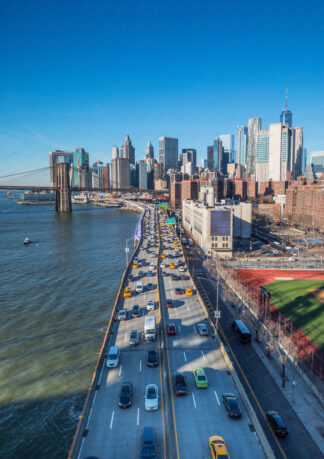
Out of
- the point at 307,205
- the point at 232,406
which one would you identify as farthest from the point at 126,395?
the point at 307,205

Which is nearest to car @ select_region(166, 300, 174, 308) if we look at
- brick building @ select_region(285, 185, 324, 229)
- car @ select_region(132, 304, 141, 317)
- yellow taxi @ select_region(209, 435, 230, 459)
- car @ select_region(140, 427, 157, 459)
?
car @ select_region(132, 304, 141, 317)

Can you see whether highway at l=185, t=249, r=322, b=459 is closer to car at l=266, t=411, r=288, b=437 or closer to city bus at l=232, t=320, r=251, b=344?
car at l=266, t=411, r=288, b=437

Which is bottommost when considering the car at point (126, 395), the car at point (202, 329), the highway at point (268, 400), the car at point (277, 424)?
the highway at point (268, 400)

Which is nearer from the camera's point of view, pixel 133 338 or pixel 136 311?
pixel 133 338

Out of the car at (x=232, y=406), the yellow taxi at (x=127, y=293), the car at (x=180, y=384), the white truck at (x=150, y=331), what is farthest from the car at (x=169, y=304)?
the car at (x=232, y=406)

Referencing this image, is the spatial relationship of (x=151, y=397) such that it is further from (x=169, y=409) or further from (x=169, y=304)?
(x=169, y=304)

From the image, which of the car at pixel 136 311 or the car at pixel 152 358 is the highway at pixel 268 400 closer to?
the car at pixel 152 358

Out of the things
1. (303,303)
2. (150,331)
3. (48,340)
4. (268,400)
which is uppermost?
(150,331)
